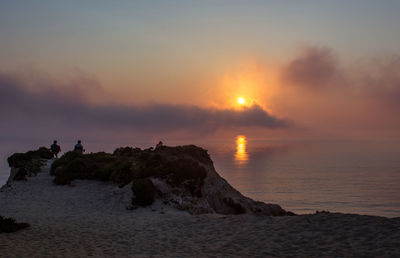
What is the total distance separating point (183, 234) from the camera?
18656 millimetres

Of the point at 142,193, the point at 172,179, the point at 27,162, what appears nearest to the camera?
the point at 142,193

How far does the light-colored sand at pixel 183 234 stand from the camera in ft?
48.2

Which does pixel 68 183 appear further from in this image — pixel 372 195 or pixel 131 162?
pixel 372 195

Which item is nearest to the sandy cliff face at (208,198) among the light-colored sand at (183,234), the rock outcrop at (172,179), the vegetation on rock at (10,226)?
the rock outcrop at (172,179)

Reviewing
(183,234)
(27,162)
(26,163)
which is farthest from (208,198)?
(27,162)

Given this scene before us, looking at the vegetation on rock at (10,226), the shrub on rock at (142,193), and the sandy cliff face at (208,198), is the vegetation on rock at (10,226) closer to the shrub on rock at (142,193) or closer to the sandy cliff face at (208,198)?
the shrub on rock at (142,193)

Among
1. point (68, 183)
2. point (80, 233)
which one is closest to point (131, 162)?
point (68, 183)

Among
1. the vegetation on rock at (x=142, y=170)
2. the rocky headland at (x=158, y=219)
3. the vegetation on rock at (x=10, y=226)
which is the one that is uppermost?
the vegetation on rock at (x=142, y=170)

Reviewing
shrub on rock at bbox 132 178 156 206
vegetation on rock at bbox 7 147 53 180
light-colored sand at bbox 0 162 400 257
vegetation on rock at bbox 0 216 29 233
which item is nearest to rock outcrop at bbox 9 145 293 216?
shrub on rock at bbox 132 178 156 206

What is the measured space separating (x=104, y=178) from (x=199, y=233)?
16.6 metres

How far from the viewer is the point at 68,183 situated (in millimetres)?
32562

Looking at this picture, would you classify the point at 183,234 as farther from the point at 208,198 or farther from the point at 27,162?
the point at 27,162

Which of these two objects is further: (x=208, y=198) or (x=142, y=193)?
(x=208, y=198)

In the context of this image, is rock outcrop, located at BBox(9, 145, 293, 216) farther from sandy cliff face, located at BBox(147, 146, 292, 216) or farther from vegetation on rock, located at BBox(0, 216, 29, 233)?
vegetation on rock, located at BBox(0, 216, 29, 233)
